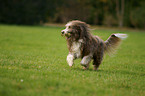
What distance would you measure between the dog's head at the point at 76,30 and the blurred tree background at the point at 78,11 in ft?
119

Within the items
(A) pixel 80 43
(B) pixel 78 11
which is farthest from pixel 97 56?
(B) pixel 78 11

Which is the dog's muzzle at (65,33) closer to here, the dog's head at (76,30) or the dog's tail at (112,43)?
the dog's head at (76,30)

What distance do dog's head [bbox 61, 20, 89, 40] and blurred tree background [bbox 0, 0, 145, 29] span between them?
36.2 meters

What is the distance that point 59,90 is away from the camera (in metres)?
4.62

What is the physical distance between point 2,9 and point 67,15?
2027 centimetres

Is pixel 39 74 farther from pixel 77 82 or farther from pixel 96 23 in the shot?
pixel 96 23

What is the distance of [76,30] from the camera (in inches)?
279

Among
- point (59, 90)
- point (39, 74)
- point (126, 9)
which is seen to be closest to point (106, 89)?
point (59, 90)

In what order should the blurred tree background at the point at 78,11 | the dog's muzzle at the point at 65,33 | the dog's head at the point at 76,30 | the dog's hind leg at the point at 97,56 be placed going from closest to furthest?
the dog's muzzle at the point at 65,33, the dog's head at the point at 76,30, the dog's hind leg at the point at 97,56, the blurred tree background at the point at 78,11

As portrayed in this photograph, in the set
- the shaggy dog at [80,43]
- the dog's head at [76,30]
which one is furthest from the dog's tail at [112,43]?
the dog's head at [76,30]

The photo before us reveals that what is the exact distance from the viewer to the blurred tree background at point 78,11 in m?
42.1

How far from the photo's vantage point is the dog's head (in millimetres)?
6966

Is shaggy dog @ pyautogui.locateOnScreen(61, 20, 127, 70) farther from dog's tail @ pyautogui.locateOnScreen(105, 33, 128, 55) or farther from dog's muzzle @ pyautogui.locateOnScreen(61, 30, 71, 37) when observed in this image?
dog's tail @ pyautogui.locateOnScreen(105, 33, 128, 55)

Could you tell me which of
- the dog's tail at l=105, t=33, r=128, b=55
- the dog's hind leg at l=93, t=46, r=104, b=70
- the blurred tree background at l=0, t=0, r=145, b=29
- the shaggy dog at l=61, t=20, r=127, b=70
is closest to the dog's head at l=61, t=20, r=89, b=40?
the shaggy dog at l=61, t=20, r=127, b=70
